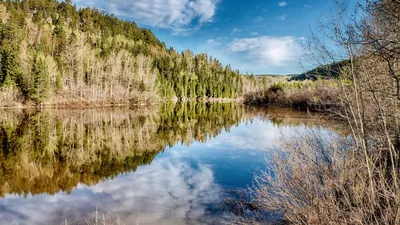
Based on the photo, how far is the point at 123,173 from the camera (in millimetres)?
12383

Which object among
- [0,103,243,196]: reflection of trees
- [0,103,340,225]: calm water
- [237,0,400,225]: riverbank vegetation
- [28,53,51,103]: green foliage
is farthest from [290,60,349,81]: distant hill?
[28,53,51,103]: green foliage

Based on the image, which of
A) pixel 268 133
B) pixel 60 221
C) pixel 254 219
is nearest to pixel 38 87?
pixel 268 133

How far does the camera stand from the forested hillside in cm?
4397

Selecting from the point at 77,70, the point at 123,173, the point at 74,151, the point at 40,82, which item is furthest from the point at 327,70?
the point at 77,70

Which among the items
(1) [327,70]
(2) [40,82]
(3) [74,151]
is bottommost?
(3) [74,151]

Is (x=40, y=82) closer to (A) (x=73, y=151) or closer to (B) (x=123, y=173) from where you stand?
(A) (x=73, y=151)

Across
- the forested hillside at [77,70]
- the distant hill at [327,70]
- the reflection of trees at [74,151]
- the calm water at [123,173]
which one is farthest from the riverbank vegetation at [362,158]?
the forested hillside at [77,70]

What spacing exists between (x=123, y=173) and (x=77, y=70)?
48691 mm

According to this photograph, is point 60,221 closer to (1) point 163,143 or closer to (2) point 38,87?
(1) point 163,143

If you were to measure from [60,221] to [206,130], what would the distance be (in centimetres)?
1823

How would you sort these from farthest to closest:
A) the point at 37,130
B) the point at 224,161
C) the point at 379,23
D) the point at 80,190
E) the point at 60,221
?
the point at 37,130
the point at 224,161
the point at 80,190
the point at 60,221
the point at 379,23

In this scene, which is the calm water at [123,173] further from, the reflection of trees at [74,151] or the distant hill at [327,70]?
the distant hill at [327,70]

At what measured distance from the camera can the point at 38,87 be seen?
4281 centimetres

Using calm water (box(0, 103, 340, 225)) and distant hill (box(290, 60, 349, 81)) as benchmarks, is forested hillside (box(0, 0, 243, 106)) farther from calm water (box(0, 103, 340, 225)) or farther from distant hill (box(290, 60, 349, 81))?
distant hill (box(290, 60, 349, 81))
